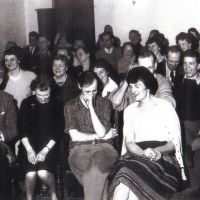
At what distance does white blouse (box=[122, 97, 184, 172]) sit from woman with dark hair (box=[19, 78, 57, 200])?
77 centimetres

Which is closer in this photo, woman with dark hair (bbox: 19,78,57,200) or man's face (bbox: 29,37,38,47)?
woman with dark hair (bbox: 19,78,57,200)

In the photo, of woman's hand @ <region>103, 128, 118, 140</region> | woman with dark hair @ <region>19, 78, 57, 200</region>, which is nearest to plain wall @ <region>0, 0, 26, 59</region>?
woman with dark hair @ <region>19, 78, 57, 200</region>

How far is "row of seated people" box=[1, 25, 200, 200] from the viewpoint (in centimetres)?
316

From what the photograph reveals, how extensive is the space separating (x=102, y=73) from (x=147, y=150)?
4.70 feet

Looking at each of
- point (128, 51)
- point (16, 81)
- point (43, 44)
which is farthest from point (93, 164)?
point (43, 44)

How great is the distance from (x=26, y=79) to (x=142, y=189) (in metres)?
2.20

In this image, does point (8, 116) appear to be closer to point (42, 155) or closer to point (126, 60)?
point (42, 155)

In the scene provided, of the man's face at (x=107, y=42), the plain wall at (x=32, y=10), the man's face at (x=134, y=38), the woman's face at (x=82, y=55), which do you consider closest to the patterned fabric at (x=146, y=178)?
the woman's face at (x=82, y=55)

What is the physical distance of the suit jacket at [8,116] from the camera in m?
4.00

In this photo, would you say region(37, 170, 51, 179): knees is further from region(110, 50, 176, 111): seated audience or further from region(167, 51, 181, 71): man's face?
region(167, 51, 181, 71): man's face

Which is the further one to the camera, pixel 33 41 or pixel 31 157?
pixel 33 41

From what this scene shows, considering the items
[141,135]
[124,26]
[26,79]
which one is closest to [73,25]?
[124,26]

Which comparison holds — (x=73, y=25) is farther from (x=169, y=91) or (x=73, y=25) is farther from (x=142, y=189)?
(x=142, y=189)

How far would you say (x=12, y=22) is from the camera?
27.8 ft
